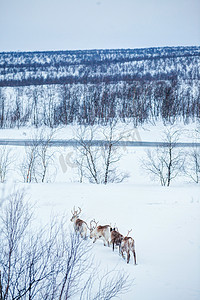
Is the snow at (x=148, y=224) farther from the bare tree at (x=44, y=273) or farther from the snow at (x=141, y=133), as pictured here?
the snow at (x=141, y=133)

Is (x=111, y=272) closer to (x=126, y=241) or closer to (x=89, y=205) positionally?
(x=126, y=241)

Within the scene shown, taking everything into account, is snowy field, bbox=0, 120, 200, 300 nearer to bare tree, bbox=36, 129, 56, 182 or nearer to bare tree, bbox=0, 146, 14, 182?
bare tree, bbox=36, 129, 56, 182

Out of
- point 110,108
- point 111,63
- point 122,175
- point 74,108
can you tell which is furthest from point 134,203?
point 111,63

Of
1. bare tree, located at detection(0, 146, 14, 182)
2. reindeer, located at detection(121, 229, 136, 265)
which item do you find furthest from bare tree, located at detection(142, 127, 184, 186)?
bare tree, located at detection(0, 146, 14, 182)

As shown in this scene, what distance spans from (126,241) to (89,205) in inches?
141

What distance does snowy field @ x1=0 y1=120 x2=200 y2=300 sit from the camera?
402cm

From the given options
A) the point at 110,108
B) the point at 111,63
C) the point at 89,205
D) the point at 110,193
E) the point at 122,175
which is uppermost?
the point at 111,63

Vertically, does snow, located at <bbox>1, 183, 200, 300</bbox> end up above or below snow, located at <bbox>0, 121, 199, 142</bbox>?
below

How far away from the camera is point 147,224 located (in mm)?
6562

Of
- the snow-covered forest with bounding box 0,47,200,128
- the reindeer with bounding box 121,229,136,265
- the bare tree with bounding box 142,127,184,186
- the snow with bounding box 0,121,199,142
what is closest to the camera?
the reindeer with bounding box 121,229,136,265

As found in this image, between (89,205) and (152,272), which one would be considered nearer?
(152,272)

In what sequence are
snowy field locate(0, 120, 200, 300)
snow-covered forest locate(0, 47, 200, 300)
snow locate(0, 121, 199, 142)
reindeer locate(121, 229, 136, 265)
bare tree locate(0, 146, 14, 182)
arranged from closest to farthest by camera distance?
snow-covered forest locate(0, 47, 200, 300) → snowy field locate(0, 120, 200, 300) → reindeer locate(121, 229, 136, 265) → bare tree locate(0, 146, 14, 182) → snow locate(0, 121, 199, 142)

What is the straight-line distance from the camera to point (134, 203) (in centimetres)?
818

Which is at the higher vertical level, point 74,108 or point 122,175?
point 74,108
